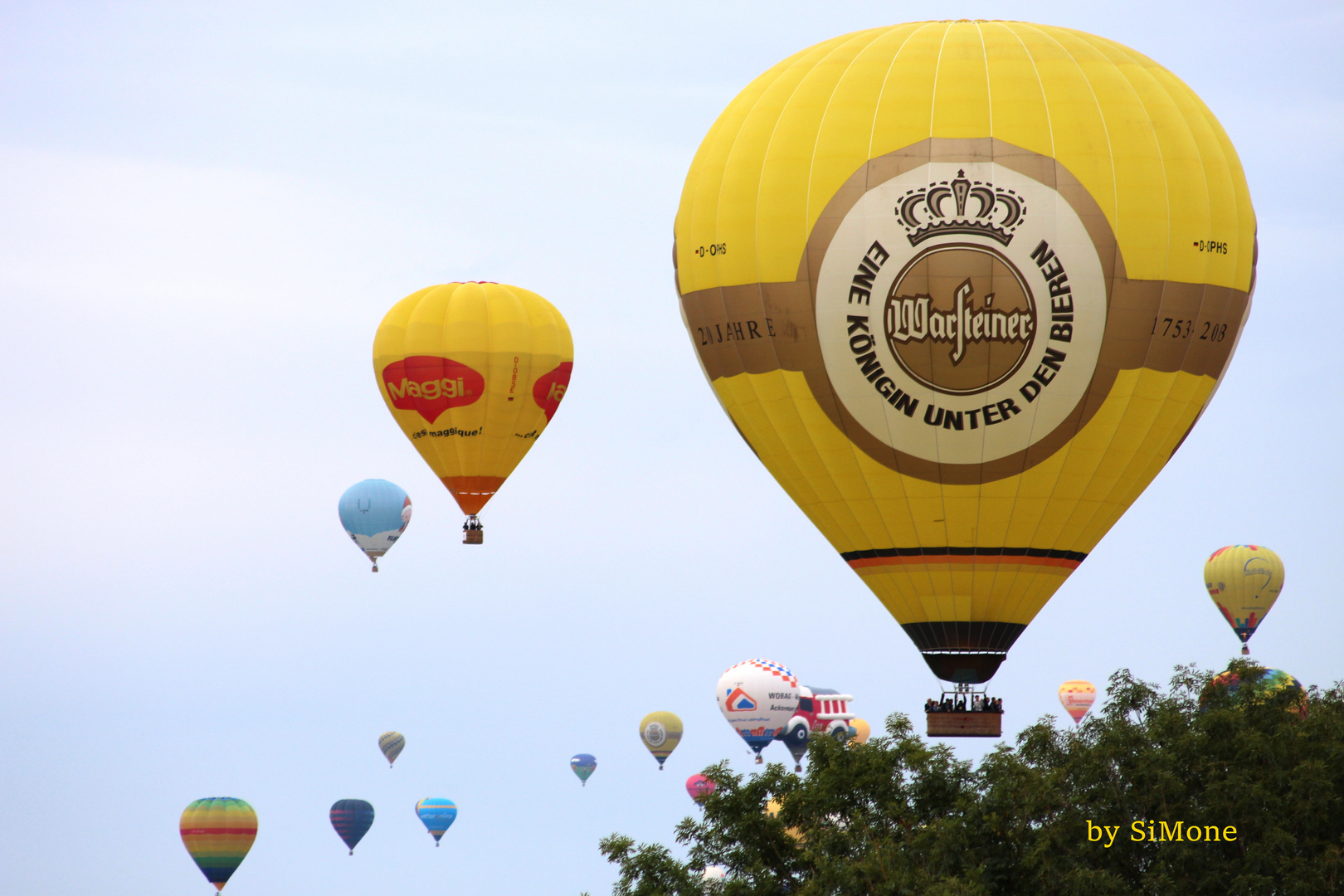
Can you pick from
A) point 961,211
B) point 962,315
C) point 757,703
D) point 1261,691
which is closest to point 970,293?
point 962,315

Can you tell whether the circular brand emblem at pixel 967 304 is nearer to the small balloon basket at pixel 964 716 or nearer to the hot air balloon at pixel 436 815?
the small balloon basket at pixel 964 716

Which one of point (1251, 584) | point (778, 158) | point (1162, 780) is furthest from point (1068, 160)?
point (1251, 584)

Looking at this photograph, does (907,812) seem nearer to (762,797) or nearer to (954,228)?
(762,797)

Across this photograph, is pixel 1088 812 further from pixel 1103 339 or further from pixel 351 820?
pixel 351 820

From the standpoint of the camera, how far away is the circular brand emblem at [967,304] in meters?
28.2

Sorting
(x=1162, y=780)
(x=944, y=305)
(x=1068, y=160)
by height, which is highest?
(x=1068, y=160)

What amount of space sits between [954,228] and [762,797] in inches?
334

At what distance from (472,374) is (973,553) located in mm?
20700

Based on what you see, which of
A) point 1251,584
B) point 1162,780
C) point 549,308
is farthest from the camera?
point 1251,584

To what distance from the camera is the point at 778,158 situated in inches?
1160

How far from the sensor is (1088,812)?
76.9 feet

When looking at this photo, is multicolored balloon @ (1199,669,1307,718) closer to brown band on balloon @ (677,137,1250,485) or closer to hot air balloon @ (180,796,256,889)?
brown band on balloon @ (677,137,1250,485)

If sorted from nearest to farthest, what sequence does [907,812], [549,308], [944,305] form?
[907,812] < [944,305] < [549,308]

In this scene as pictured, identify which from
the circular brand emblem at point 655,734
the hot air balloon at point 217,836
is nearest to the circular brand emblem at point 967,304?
the hot air balloon at point 217,836
